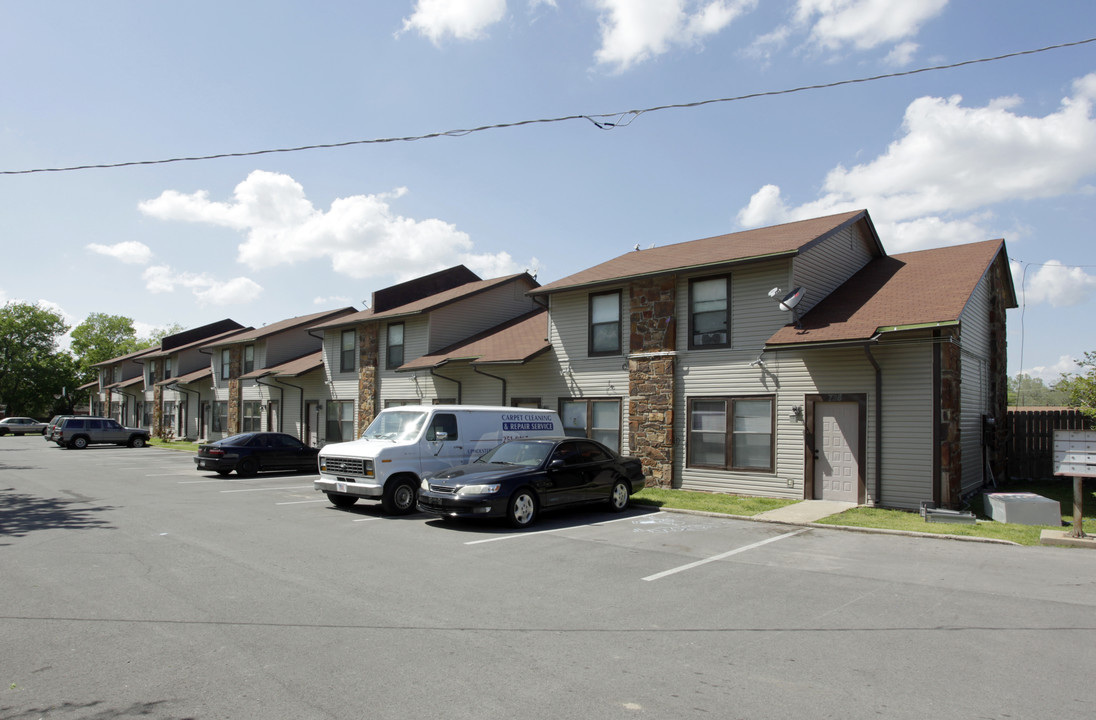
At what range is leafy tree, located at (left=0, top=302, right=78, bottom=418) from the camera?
70.8 meters

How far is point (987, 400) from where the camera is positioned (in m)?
18.1

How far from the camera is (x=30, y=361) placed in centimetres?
7175

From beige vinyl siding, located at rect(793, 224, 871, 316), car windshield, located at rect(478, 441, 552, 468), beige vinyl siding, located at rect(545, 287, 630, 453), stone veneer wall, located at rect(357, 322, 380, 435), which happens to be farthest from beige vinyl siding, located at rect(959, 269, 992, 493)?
stone veneer wall, located at rect(357, 322, 380, 435)

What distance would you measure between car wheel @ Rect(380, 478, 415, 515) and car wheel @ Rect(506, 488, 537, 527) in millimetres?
2920

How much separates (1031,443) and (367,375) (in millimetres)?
22028

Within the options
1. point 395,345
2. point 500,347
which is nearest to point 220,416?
point 395,345

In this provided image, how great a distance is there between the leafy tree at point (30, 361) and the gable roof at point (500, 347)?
63.5 m

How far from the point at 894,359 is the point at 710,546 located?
627cm

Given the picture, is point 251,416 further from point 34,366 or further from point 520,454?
point 34,366

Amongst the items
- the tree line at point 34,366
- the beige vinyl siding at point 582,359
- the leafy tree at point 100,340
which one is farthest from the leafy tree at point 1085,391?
the leafy tree at point 100,340

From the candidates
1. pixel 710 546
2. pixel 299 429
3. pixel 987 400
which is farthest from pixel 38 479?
pixel 987 400

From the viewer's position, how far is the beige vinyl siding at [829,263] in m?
15.4

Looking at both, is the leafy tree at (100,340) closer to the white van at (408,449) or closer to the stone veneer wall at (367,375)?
the stone veneer wall at (367,375)

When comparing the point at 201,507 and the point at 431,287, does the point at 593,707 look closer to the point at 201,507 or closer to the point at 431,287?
the point at 201,507
